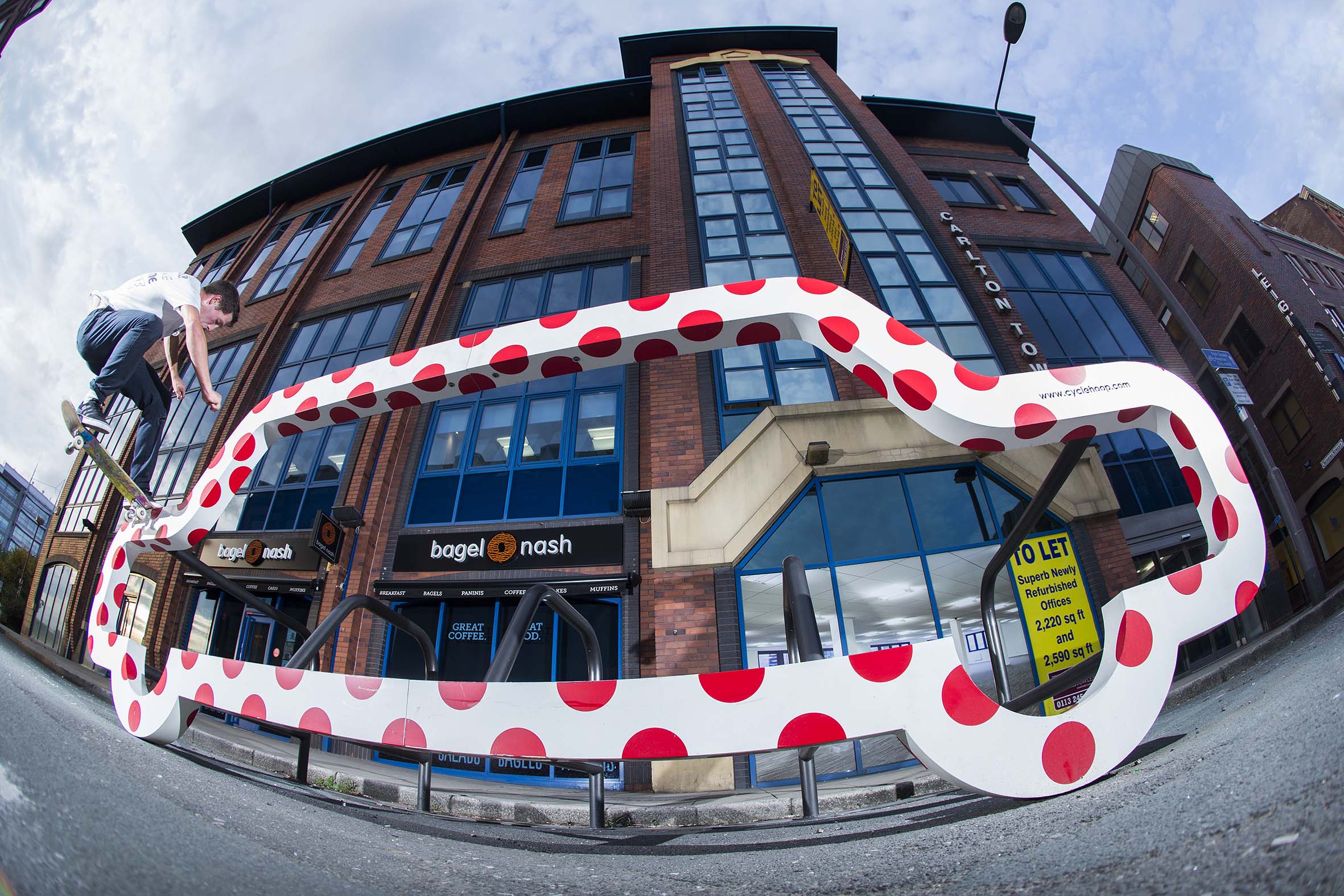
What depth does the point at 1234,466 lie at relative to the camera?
140 cm

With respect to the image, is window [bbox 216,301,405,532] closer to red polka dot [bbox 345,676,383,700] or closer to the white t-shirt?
the white t-shirt

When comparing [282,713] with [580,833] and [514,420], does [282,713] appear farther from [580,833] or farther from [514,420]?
[514,420]

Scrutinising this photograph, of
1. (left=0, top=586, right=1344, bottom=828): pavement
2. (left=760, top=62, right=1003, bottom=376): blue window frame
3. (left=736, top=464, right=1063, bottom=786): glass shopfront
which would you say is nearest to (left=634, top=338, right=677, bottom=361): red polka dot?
(left=0, top=586, right=1344, bottom=828): pavement

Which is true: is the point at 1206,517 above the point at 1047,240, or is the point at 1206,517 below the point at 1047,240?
below

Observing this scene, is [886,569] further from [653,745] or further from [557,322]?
[653,745]

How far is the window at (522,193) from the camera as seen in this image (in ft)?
35.4

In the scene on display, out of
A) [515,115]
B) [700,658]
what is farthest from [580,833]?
[515,115]

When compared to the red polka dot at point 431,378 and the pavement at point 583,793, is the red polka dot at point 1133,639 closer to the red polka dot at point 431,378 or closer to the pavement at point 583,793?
the red polka dot at point 431,378

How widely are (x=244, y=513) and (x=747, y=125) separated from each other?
12231 millimetres

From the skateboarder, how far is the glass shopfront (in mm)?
5103

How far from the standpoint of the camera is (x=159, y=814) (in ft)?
2.60

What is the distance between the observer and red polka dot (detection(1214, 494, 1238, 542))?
4.27 ft

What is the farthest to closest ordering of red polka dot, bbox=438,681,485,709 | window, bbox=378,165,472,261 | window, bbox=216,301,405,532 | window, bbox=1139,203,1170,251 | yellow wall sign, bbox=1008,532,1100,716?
window, bbox=378,165,472,261 → window, bbox=1139,203,1170,251 → window, bbox=216,301,405,532 → yellow wall sign, bbox=1008,532,1100,716 → red polka dot, bbox=438,681,485,709

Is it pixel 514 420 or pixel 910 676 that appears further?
pixel 514 420
